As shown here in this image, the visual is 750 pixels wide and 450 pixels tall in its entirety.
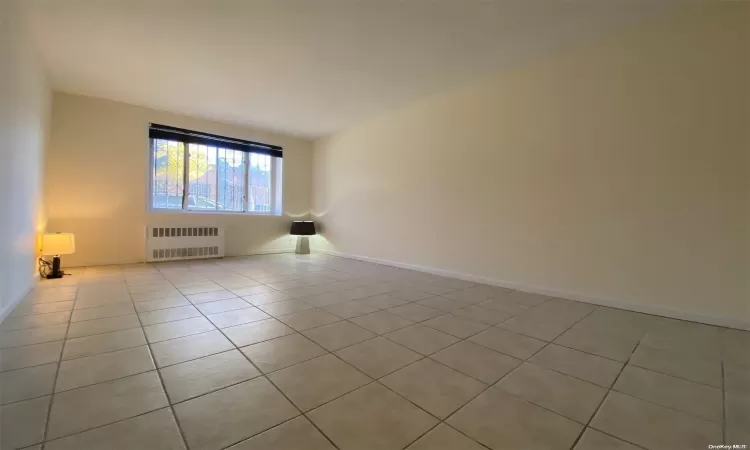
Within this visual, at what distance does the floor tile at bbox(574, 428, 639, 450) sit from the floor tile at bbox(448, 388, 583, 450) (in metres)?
0.02

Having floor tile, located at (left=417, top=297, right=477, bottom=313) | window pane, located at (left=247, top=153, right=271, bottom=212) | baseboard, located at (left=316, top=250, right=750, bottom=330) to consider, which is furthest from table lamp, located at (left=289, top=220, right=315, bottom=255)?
floor tile, located at (left=417, top=297, right=477, bottom=313)

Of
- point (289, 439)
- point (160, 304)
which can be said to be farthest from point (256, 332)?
point (160, 304)

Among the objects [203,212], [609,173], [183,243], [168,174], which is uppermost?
[168,174]

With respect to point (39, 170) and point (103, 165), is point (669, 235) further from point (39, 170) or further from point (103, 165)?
point (103, 165)

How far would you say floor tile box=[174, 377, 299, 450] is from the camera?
102 cm

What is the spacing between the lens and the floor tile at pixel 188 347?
156 centimetres

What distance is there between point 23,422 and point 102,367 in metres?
0.41

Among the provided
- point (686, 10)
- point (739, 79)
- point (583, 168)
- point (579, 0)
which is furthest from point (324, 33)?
point (739, 79)

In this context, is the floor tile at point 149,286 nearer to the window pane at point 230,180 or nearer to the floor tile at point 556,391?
the window pane at point 230,180

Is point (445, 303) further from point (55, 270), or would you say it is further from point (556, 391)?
point (55, 270)

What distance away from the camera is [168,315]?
7.27 ft

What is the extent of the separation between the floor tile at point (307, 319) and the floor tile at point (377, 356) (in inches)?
17.5

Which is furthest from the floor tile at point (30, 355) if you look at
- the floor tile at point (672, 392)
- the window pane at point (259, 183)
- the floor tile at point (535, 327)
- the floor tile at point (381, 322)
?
the window pane at point (259, 183)

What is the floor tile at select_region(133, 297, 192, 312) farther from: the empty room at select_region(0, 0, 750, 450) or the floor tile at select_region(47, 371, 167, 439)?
the floor tile at select_region(47, 371, 167, 439)
